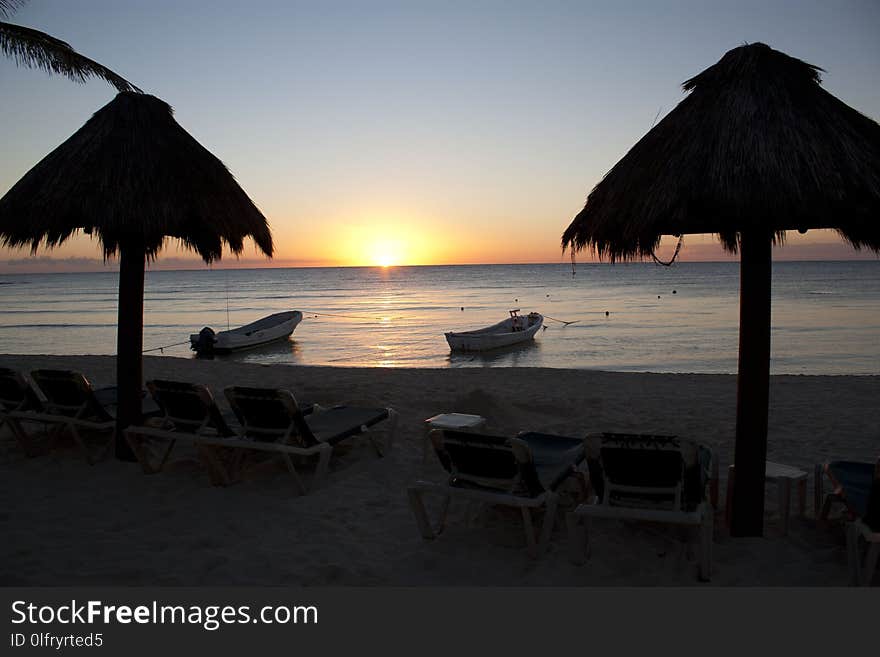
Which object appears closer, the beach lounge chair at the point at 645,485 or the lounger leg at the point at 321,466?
the beach lounge chair at the point at 645,485

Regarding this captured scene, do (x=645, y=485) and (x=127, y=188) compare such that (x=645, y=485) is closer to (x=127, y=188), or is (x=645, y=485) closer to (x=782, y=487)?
(x=782, y=487)

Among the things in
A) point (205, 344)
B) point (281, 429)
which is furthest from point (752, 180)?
point (205, 344)

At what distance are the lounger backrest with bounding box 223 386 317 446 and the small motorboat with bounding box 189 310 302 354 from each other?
19057 millimetres

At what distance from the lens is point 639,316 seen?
36031 millimetres

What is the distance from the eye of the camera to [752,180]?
129 inches

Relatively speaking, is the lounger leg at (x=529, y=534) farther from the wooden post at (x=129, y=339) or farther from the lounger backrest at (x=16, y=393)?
the lounger backrest at (x=16, y=393)

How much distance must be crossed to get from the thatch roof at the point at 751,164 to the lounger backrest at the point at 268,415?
2.54 metres

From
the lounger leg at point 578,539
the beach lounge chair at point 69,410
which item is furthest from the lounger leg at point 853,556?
the beach lounge chair at point 69,410

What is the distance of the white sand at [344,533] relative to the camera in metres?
3.34

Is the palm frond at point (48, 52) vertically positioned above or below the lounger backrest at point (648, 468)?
above

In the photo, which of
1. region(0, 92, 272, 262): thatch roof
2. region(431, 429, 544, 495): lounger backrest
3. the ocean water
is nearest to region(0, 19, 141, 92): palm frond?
region(0, 92, 272, 262): thatch roof

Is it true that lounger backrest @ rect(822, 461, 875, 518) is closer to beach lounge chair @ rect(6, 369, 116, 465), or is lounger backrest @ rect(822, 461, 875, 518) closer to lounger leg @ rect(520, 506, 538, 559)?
lounger leg @ rect(520, 506, 538, 559)

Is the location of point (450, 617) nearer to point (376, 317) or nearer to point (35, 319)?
point (376, 317)

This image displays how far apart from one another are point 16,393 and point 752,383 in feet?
20.3
